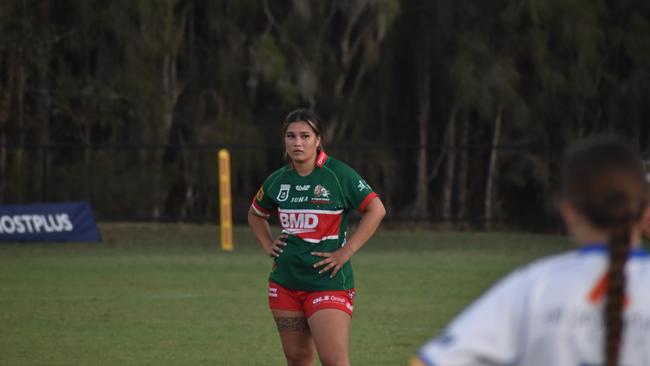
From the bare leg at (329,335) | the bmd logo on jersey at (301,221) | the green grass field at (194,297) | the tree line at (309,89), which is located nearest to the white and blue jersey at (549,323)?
the bare leg at (329,335)

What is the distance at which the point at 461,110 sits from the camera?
1446 inches

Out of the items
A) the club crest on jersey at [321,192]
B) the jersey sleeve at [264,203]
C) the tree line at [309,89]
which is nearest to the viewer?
the club crest on jersey at [321,192]

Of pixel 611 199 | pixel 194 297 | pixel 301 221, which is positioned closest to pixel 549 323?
pixel 611 199

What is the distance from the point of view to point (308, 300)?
7.12 m

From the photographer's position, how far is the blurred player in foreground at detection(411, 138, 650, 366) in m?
2.96

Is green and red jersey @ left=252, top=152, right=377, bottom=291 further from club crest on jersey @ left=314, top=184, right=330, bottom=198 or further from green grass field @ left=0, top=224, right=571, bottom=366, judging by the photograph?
green grass field @ left=0, top=224, right=571, bottom=366

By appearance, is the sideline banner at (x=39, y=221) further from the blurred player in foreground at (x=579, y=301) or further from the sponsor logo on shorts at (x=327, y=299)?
the blurred player in foreground at (x=579, y=301)

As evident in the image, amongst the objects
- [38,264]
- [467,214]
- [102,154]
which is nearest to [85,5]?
[102,154]

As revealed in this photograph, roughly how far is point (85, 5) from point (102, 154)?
13.1 feet

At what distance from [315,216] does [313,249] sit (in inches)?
7.2

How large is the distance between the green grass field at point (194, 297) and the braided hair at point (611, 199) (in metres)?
7.73

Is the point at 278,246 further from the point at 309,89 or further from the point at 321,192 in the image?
the point at 309,89

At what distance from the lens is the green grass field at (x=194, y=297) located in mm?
11344

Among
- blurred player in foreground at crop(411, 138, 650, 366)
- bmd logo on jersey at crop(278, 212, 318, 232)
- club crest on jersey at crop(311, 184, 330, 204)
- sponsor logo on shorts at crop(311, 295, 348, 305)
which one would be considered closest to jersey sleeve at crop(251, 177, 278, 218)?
bmd logo on jersey at crop(278, 212, 318, 232)
